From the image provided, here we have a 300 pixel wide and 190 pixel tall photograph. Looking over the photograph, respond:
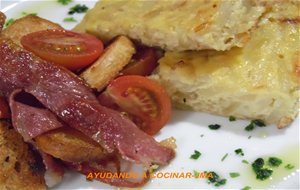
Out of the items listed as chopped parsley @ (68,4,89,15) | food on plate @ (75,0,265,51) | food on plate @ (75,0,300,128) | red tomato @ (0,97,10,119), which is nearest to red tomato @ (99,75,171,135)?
food on plate @ (75,0,300,128)

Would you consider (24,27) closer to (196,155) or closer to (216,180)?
(196,155)

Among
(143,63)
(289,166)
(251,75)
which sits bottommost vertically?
(289,166)

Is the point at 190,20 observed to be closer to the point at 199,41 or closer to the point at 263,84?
the point at 199,41

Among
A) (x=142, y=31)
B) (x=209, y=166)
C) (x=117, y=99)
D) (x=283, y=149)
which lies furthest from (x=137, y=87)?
(x=283, y=149)

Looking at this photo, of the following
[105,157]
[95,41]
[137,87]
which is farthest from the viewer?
[95,41]

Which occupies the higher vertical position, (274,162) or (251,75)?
(251,75)

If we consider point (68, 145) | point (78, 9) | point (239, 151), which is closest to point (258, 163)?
point (239, 151)

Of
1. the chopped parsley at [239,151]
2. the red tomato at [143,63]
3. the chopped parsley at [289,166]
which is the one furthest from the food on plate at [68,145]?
the chopped parsley at [289,166]
